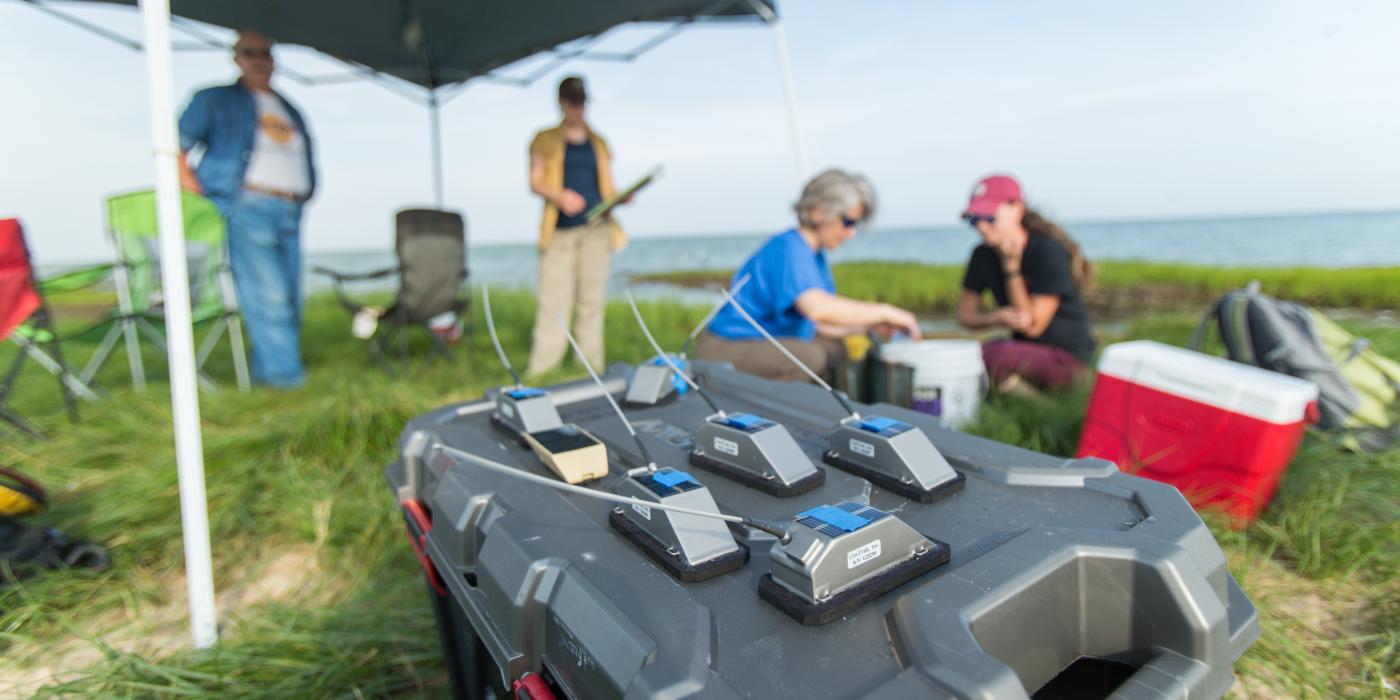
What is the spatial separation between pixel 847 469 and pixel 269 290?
412cm

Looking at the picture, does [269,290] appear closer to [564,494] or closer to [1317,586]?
[564,494]

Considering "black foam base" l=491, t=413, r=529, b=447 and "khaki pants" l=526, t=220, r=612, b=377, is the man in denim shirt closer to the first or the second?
"khaki pants" l=526, t=220, r=612, b=377

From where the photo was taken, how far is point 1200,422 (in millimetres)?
1813

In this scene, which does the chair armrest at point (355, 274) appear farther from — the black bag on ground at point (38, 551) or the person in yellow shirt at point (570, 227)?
the black bag on ground at point (38, 551)

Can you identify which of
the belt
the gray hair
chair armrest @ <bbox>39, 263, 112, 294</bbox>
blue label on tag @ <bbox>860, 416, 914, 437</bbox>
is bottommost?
blue label on tag @ <bbox>860, 416, 914, 437</bbox>

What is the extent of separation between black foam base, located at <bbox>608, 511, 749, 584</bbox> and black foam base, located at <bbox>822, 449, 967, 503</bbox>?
0.27 metres

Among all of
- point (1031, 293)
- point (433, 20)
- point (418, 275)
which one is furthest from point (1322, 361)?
point (433, 20)

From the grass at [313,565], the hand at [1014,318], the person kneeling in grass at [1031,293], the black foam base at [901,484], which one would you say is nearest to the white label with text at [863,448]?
the black foam base at [901,484]

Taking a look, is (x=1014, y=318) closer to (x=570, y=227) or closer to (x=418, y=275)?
(x=570, y=227)

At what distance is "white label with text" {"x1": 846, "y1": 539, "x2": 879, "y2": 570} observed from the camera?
69 cm

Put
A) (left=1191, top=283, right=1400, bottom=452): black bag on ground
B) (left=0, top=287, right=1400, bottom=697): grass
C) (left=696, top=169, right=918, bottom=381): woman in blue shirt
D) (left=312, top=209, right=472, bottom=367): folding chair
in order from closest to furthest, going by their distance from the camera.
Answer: (left=0, top=287, right=1400, bottom=697): grass → (left=1191, top=283, right=1400, bottom=452): black bag on ground → (left=696, top=169, right=918, bottom=381): woman in blue shirt → (left=312, top=209, right=472, bottom=367): folding chair

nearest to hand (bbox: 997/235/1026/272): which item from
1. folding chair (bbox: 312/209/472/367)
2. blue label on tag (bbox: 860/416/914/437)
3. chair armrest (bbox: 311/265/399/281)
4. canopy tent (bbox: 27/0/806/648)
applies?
canopy tent (bbox: 27/0/806/648)

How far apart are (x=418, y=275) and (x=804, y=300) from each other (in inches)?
119

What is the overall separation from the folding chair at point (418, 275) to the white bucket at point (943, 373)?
3.16 m
